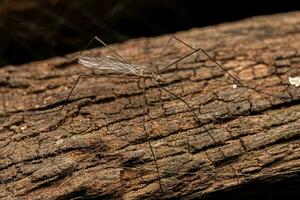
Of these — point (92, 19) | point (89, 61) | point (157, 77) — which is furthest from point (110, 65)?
point (92, 19)

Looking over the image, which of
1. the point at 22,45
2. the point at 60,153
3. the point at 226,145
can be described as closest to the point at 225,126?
the point at 226,145

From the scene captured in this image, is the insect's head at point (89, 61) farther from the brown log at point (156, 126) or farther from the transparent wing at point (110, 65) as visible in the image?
the brown log at point (156, 126)

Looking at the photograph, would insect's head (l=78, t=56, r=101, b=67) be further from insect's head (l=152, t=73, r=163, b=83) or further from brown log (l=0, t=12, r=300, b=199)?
insect's head (l=152, t=73, r=163, b=83)

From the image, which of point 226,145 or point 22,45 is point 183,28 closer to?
point 22,45

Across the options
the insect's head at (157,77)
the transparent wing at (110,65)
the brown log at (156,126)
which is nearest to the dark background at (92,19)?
the brown log at (156,126)

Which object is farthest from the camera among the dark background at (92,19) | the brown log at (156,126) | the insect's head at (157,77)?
the dark background at (92,19)

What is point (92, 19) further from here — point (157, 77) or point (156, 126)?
point (156, 126)
